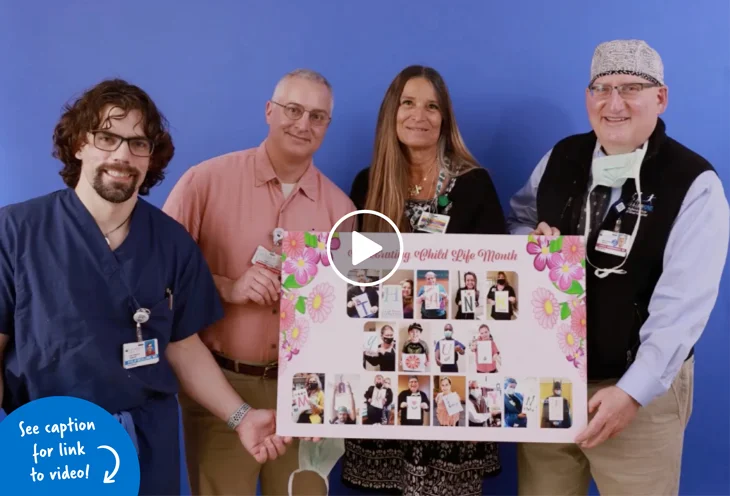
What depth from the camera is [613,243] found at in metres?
1.54

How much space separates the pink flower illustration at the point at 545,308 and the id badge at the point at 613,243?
0.60 ft

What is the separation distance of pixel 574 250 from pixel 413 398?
522 millimetres

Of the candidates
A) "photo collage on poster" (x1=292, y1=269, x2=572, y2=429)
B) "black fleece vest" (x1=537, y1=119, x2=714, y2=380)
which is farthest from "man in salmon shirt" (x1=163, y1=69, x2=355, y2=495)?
"black fleece vest" (x1=537, y1=119, x2=714, y2=380)

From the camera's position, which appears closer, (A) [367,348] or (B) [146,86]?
(A) [367,348]

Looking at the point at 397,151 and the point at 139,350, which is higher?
the point at 397,151

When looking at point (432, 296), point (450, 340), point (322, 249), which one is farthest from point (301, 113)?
point (450, 340)

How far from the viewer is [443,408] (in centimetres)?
151

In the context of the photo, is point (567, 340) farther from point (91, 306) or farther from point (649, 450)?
point (91, 306)

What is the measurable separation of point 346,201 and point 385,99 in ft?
0.98

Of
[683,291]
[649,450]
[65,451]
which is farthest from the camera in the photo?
[649,450]

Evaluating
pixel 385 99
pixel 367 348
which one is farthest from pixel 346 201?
pixel 367 348

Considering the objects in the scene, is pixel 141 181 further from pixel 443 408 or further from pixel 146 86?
pixel 443 408

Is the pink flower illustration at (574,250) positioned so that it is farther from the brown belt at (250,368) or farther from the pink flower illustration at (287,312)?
the brown belt at (250,368)

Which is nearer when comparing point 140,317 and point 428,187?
point 140,317
